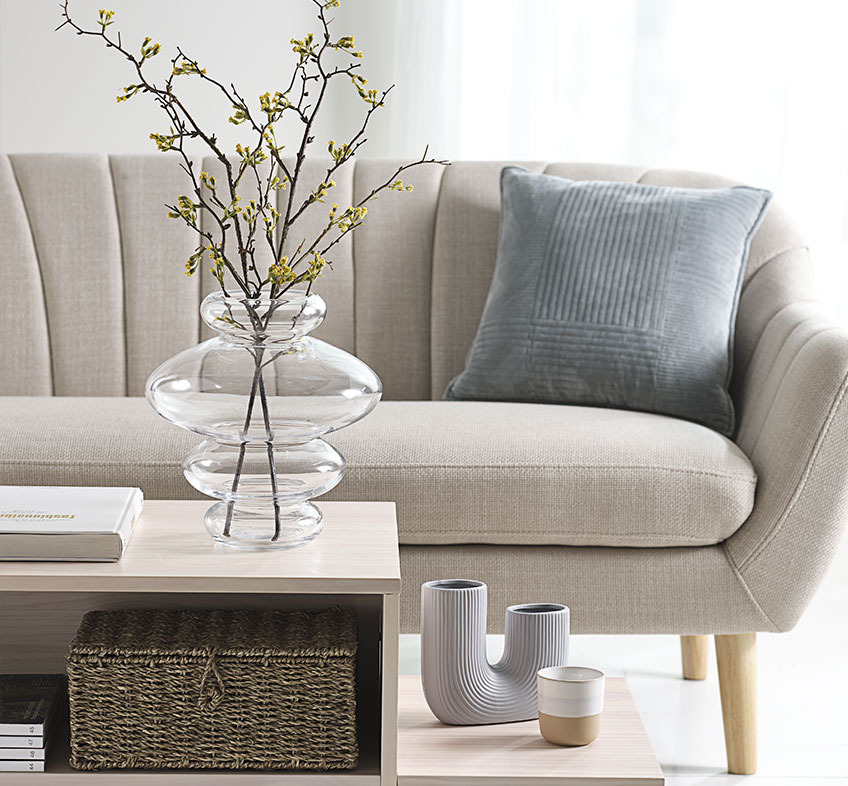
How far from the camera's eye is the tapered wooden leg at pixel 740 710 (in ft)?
5.38

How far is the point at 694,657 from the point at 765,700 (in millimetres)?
146

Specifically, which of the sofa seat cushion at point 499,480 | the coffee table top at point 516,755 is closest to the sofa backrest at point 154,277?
the sofa seat cushion at point 499,480

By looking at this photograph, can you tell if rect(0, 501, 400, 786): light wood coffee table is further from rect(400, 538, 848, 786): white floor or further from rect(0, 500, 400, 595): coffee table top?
rect(400, 538, 848, 786): white floor

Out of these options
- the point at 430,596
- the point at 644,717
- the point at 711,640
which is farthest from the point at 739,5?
the point at 430,596

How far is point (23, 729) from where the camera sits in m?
1.14

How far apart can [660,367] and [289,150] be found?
1.37 metres

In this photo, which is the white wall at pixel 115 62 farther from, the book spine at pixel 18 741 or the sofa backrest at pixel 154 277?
the book spine at pixel 18 741

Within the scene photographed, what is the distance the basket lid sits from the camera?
116cm

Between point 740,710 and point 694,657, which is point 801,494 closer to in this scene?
point 740,710

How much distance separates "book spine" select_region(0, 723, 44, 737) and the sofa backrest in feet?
3.54

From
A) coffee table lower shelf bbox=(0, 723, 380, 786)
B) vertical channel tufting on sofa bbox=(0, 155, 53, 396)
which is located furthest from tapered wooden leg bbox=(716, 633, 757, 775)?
vertical channel tufting on sofa bbox=(0, 155, 53, 396)

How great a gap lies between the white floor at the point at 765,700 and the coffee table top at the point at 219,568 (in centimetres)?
74

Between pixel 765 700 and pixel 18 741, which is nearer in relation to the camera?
pixel 18 741

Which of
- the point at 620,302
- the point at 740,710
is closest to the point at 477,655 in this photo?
the point at 740,710
